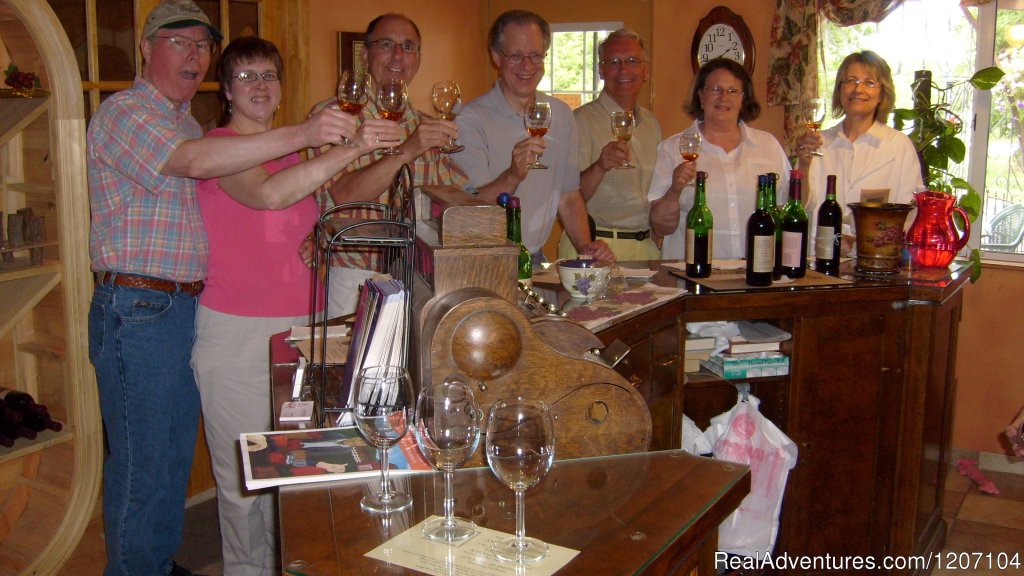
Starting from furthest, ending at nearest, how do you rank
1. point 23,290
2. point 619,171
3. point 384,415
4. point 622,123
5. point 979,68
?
point 979,68, point 619,171, point 622,123, point 23,290, point 384,415

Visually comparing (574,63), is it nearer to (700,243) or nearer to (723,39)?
(723,39)

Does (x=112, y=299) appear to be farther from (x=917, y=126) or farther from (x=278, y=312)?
(x=917, y=126)

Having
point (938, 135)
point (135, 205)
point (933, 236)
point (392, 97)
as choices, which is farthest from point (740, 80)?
point (135, 205)

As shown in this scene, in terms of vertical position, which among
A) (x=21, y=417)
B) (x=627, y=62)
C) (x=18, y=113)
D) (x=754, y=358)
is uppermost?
(x=627, y=62)

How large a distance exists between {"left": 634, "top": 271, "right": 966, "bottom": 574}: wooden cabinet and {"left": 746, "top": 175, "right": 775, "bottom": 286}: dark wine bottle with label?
0.08m

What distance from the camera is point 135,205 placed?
232cm

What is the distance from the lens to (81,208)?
100 inches

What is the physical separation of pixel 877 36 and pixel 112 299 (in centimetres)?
383

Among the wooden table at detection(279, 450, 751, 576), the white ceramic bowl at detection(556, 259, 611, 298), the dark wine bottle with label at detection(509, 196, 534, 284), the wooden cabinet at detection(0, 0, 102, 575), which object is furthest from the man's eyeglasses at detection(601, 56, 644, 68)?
the wooden table at detection(279, 450, 751, 576)

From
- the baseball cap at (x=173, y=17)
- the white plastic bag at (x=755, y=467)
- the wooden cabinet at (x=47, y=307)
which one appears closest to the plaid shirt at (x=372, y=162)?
the baseball cap at (x=173, y=17)

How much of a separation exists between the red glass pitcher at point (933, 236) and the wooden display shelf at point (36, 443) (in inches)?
108

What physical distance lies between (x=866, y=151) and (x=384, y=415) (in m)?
2.82

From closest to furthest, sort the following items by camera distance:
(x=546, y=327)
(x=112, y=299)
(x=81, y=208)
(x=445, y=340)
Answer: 1. (x=445, y=340)
2. (x=546, y=327)
3. (x=112, y=299)
4. (x=81, y=208)

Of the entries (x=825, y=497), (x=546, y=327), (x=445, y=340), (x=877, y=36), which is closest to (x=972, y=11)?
(x=877, y=36)
